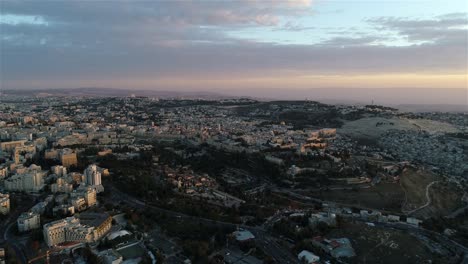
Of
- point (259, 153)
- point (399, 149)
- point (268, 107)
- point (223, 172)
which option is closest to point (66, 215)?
point (223, 172)

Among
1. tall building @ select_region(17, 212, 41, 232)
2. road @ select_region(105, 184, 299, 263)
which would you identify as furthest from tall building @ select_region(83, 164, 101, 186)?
tall building @ select_region(17, 212, 41, 232)

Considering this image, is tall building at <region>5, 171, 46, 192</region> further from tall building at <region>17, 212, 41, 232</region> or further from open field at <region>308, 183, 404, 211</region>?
open field at <region>308, 183, 404, 211</region>

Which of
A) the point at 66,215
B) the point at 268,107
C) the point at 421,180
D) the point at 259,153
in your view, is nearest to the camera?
the point at 66,215

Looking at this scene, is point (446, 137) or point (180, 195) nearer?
point (180, 195)

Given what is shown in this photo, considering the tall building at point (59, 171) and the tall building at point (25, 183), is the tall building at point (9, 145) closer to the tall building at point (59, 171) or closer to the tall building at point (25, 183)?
the tall building at point (59, 171)

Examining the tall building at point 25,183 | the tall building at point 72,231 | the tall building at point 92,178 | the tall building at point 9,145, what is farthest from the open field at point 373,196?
the tall building at point 9,145

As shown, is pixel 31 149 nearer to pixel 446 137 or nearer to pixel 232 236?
pixel 232 236

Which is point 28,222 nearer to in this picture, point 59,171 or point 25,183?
point 25,183
